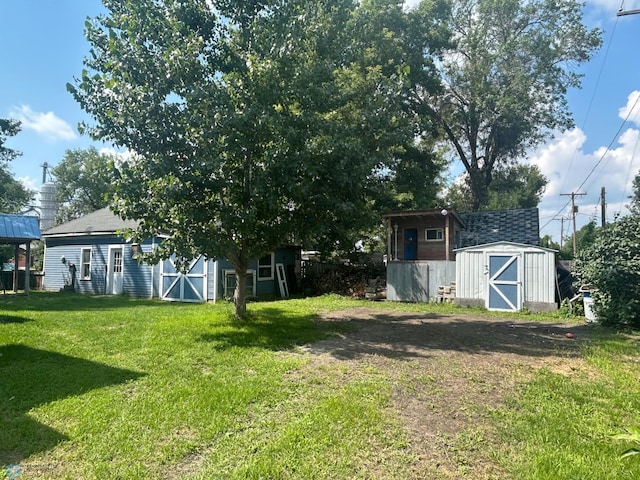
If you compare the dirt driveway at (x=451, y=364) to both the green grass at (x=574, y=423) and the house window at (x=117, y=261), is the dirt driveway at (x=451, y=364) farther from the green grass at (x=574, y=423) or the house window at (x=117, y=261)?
the house window at (x=117, y=261)

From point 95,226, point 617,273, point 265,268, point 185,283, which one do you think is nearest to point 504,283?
point 617,273

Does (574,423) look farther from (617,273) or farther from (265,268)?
(265,268)

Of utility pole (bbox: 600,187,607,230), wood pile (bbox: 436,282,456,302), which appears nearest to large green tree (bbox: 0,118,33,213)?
wood pile (bbox: 436,282,456,302)

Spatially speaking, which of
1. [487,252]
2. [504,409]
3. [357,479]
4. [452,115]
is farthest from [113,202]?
[452,115]

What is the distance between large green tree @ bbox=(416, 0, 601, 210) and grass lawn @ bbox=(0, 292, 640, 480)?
1777cm

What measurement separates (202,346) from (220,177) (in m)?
3.19

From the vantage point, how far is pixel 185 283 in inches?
549

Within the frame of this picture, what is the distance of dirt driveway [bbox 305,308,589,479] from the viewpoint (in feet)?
10.6

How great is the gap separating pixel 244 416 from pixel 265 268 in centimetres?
1250

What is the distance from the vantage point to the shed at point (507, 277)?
37.8 ft

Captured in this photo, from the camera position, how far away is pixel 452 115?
23.1m

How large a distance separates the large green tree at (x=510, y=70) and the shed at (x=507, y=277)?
1161 centimetres

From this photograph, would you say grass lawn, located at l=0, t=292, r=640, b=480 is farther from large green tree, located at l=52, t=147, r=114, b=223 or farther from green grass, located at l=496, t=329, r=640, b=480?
large green tree, located at l=52, t=147, r=114, b=223

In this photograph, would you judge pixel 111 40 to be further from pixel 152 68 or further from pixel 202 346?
pixel 202 346
